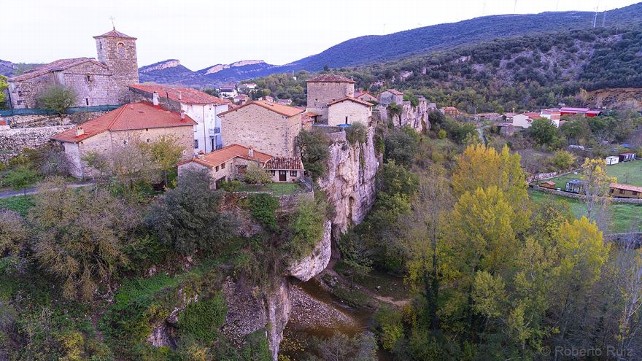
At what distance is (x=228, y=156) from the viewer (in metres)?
23.4

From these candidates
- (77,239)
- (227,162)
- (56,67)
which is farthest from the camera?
(56,67)

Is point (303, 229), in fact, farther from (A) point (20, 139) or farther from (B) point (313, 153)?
(A) point (20, 139)

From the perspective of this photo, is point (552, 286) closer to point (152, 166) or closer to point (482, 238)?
point (482, 238)

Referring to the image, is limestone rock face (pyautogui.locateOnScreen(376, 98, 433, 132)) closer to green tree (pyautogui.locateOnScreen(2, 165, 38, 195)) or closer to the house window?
the house window

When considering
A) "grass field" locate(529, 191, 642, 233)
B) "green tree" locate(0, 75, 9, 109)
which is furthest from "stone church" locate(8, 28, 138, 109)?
"grass field" locate(529, 191, 642, 233)

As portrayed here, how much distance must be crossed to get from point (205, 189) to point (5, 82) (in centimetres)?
1731

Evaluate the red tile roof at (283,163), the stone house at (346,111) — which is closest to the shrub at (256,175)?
the red tile roof at (283,163)

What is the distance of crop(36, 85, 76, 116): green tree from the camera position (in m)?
25.5

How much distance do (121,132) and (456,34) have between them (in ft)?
366

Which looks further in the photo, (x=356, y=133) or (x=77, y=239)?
(x=356, y=133)

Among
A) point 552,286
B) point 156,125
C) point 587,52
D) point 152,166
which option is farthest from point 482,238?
point 587,52

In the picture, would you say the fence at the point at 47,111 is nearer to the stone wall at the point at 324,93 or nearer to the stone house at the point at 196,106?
the stone house at the point at 196,106

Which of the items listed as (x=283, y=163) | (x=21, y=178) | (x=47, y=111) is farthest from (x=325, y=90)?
(x=21, y=178)

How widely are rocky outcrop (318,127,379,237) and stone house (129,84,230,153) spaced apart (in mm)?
8939
